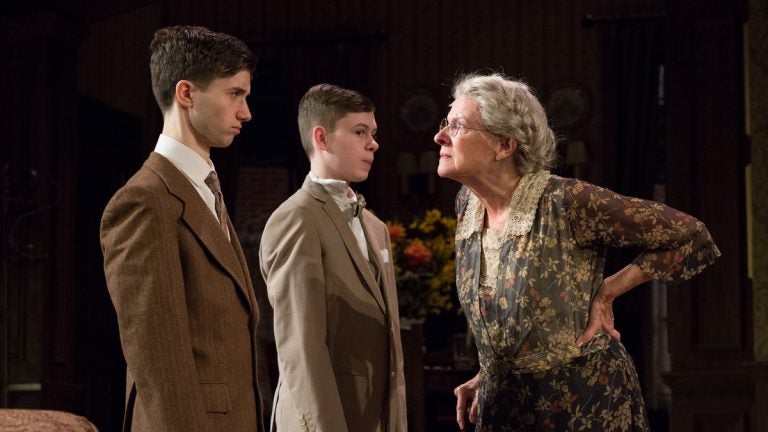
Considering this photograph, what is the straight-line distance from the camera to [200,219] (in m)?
1.93

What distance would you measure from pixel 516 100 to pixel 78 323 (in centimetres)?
635

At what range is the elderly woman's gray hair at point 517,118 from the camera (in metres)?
2.47

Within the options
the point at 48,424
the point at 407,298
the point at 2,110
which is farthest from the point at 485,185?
the point at 2,110

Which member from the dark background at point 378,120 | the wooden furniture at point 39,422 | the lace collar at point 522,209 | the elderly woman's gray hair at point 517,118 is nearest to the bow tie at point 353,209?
the lace collar at point 522,209

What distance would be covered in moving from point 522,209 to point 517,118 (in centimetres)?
24

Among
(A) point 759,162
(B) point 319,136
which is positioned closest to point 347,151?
(B) point 319,136

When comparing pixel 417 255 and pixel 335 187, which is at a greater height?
pixel 335 187

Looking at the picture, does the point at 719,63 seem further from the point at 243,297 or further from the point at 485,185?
the point at 243,297

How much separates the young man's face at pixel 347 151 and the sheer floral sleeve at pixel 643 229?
0.72 metres

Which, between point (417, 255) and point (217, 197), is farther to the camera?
point (417, 255)

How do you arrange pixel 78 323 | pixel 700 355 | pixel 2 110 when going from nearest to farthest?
pixel 700 355 → pixel 2 110 → pixel 78 323

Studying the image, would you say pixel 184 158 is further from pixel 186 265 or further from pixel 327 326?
pixel 327 326

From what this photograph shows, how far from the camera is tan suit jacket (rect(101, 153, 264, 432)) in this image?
178cm

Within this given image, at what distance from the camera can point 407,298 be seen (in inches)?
208
